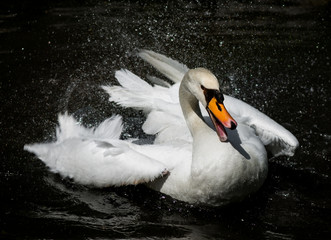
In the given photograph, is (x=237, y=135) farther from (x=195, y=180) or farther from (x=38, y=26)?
(x=38, y=26)

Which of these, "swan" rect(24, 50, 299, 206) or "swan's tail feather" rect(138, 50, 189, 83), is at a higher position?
"swan's tail feather" rect(138, 50, 189, 83)

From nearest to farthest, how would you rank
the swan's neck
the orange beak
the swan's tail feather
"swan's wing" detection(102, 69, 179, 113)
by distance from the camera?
the orange beak, the swan's neck, "swan's wing" detection(102, 69, 179, 113), the swan's tail feather

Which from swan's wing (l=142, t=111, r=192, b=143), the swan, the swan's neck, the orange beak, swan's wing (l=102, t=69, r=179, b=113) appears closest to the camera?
the orange beak

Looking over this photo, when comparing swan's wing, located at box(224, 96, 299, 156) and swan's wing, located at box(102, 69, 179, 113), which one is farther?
swan's wing, located at box(102, 69, 179, 113)

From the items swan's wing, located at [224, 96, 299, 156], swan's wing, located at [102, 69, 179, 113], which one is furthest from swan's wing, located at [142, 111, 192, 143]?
swan's wing, located at [224, 96, 299, 156]

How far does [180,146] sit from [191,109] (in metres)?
0.37

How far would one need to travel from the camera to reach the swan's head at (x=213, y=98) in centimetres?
442

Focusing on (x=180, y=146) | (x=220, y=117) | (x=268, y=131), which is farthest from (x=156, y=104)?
(x=220, y=117)

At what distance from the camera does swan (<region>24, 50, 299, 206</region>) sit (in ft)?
15.2

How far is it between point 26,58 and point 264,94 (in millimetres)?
3740

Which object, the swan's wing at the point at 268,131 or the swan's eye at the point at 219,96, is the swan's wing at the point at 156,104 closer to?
the swan's wing at the point at 268,131

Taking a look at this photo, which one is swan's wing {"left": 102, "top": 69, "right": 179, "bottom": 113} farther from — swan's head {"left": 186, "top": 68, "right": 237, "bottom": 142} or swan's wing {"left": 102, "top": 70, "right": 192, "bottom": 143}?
swan's head {"left": 186, "top": 68, "right": 237, "bottom": 142}

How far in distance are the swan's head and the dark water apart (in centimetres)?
87

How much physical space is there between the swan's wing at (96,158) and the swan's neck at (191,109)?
462mm
